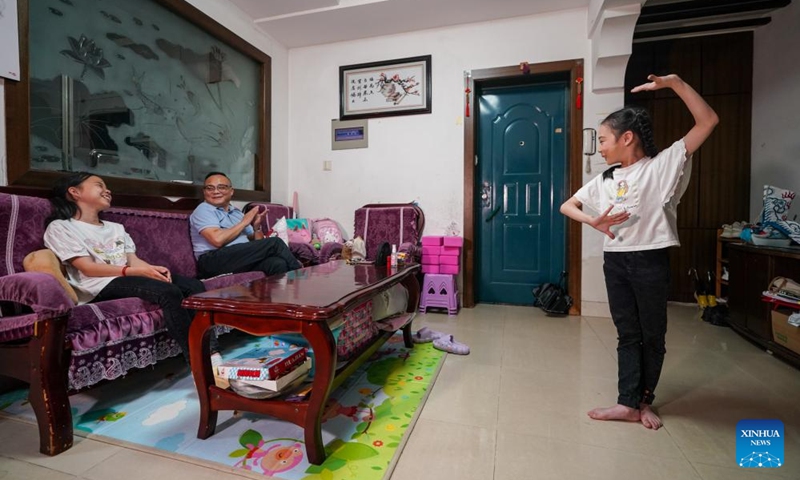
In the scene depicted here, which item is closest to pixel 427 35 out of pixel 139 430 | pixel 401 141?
pixel 401 141

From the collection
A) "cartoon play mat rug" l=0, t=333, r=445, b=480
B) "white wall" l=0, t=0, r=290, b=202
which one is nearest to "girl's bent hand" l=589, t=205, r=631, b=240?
"cartoon play mat rug" l=0, t=333, r=445, b=480

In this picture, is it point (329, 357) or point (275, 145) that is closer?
point (329, 357)

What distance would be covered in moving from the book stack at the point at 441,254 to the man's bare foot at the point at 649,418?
1.94 m

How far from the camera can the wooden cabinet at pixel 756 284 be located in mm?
2162

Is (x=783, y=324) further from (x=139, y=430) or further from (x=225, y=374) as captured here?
(x=139, y=430)

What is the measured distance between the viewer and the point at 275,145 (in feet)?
12.7

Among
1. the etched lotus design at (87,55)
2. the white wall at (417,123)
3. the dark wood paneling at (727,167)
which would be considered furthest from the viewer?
the dark wood paneling at (727,167)

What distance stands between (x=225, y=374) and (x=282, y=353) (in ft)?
0.74

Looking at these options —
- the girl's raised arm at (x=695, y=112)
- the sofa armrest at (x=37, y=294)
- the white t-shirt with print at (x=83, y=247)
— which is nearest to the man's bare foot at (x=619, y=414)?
the girl's raised arm at (x=695, y=112)

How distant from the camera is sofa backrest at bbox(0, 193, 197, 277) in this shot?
5.25 ft

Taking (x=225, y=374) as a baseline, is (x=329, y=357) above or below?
above

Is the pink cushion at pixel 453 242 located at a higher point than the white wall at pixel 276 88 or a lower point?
lower

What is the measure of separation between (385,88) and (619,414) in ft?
11.3

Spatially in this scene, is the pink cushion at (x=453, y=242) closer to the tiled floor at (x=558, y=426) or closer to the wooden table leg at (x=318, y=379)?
the tiled floor at (x=558, y=426)
